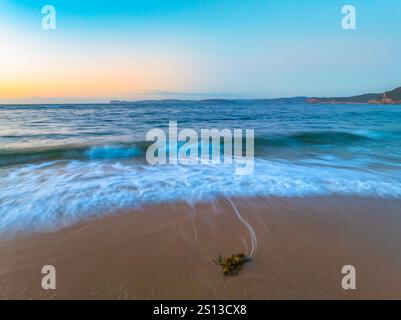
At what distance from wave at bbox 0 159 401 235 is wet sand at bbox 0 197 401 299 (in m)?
0.54

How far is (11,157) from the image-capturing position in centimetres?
930

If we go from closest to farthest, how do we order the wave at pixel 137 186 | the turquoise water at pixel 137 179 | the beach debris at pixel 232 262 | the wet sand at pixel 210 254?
1. the wet sand at pixel 210 254
2. the beach debris at pixel 232 262
3. the wave at pixel 137 186
4. the turquoise water at pixel 137 179

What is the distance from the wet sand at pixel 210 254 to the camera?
108 inches

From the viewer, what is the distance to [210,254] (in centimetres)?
333

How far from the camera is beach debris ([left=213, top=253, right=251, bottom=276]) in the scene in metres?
2.96

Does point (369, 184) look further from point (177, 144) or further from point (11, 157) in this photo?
point (11, 157)

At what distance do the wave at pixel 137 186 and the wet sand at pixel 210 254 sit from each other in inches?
21.4

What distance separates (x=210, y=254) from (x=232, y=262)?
0.37 meters

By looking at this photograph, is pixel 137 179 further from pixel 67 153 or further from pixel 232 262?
pixel 67 153

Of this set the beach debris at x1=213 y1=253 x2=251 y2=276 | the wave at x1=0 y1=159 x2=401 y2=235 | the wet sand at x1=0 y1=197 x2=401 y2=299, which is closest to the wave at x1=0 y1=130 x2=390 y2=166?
the wave at x1=0 y1=159 x2=401 y2=235

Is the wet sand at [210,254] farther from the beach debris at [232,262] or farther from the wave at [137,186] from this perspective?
the wave at [137,186]

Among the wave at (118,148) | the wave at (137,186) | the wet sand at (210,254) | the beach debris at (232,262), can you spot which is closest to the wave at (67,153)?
the wave at (118,148)

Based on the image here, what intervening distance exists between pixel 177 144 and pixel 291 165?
21.0 feet

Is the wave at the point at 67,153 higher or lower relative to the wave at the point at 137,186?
higher
